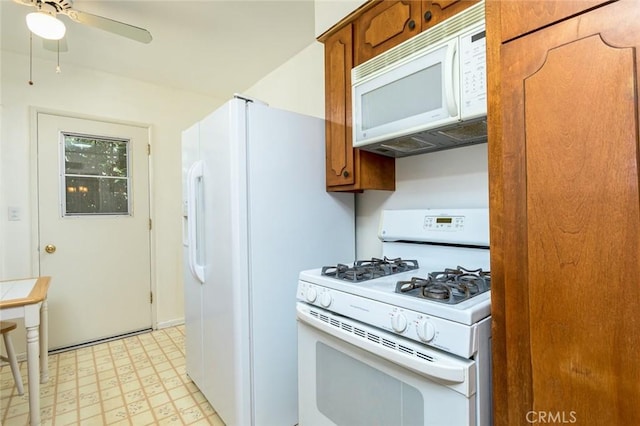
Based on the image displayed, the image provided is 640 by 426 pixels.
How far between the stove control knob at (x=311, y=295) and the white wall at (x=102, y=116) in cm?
236

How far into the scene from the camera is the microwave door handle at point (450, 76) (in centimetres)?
116

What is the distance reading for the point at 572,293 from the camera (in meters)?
0.65

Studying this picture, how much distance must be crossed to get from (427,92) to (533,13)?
1.89 feet

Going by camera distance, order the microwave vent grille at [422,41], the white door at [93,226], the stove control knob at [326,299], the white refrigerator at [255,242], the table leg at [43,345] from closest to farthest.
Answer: the microwave vent grille at [422,41] → the stove control knob at [326,299] → the white refrigerator at [255,242] → the table leg at [43,345] → the white door at [93,226]

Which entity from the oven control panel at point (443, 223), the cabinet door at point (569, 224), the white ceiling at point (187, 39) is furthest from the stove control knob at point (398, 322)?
the white ceiling at point (187, 39)

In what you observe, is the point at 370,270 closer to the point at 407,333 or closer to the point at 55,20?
the point at 407,333

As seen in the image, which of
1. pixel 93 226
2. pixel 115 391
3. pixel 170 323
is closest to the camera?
pixel 115 391

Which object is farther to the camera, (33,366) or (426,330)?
(33,366)

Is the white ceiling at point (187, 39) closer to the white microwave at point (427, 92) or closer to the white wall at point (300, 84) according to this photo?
the white wall at point (300, 84)

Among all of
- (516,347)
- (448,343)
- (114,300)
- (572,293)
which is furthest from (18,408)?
(572,293)

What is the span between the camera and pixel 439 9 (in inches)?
48.7

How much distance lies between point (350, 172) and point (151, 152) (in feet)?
7.63

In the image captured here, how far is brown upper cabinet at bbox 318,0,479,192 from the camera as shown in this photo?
138cm

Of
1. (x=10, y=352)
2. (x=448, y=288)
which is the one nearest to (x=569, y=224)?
(x=448, y=288)
